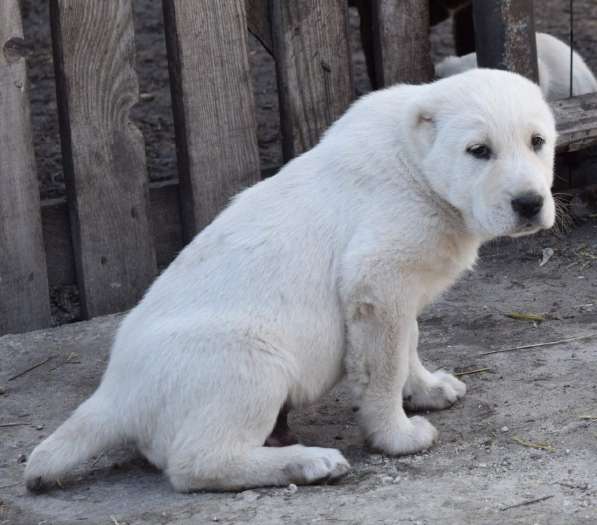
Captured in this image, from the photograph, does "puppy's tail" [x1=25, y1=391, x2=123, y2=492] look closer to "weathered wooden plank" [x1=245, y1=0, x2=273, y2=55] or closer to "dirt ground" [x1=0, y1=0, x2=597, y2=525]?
"dirt ground" [x1=0, y1=0, x2=597, y2=525]

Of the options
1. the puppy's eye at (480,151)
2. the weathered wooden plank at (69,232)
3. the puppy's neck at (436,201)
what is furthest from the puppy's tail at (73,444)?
the weathered wooden plank at (69,232)

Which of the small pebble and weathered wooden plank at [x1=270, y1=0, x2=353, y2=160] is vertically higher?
weathered wooden plank at [x1=270, y1=0, x2=353, y2=160]

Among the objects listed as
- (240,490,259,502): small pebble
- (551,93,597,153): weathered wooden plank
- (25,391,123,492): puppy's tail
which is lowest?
(240,490,259,502): small pebble

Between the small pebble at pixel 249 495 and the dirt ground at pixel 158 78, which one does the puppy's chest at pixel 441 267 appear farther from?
the dirt ground at pixel 158 78

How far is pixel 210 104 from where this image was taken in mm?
6082

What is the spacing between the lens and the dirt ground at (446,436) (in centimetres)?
393

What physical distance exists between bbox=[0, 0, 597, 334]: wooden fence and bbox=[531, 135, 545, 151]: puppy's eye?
7.13 ft

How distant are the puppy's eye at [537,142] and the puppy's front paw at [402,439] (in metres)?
1.12

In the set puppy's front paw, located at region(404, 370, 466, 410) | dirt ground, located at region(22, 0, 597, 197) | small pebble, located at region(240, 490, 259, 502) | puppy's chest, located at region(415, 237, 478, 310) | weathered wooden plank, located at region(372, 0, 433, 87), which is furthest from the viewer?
dirt ground, located at region(22, 0, 597, 197)

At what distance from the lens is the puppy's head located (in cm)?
416

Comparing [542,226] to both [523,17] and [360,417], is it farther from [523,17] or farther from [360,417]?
[523,17]

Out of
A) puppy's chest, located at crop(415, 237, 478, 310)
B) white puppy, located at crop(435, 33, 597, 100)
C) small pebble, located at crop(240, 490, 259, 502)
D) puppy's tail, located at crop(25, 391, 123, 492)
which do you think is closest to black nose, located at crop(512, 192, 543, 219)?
puppy's chest, located at crop(415, 237, 478, 310)

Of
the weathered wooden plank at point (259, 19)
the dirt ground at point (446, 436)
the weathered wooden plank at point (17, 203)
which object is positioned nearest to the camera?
the dirt ground at point (446, 436)

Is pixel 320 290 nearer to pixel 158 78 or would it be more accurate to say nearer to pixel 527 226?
pixel 527 226
